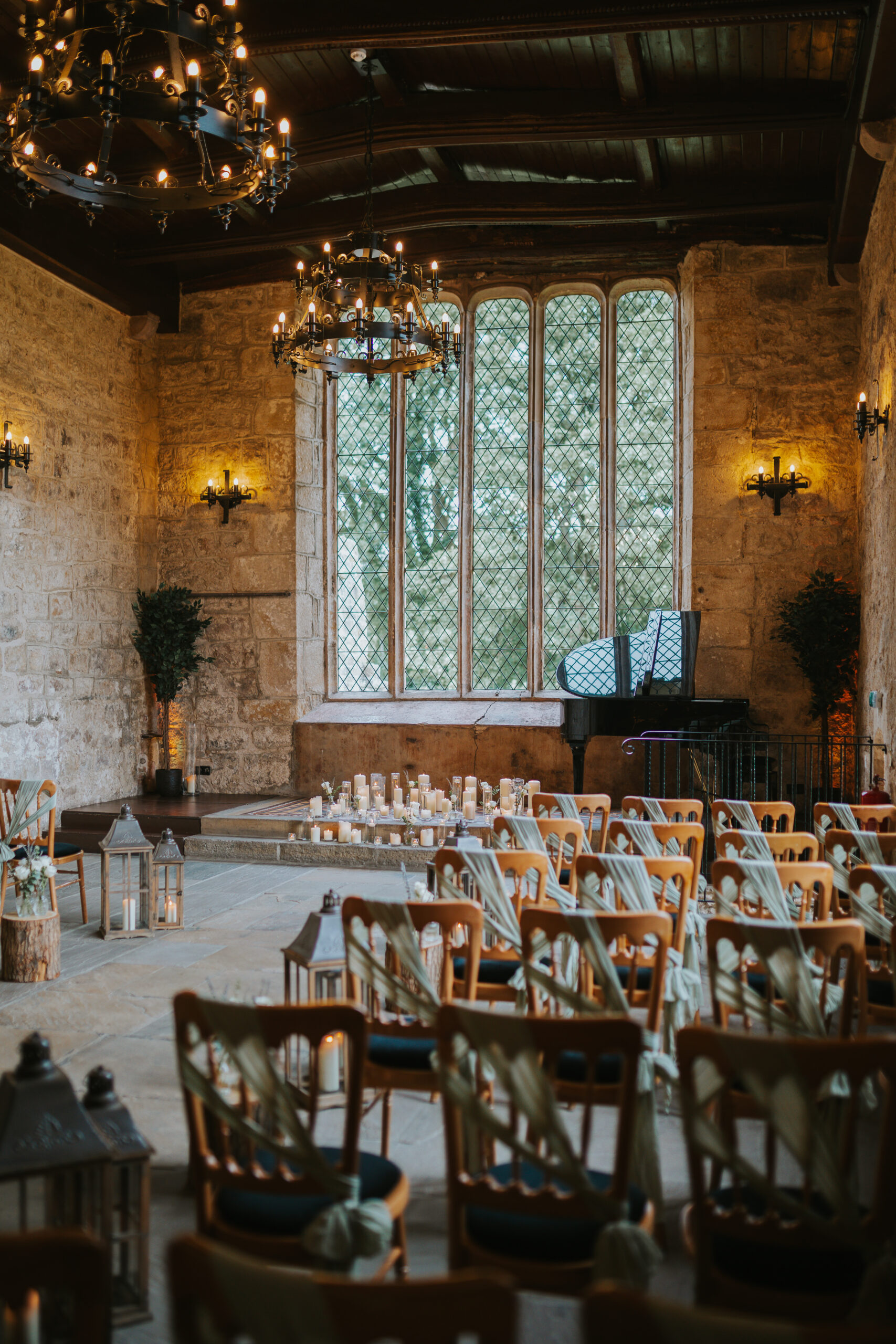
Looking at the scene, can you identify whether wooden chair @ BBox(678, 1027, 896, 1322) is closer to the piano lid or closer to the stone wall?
the stone wall

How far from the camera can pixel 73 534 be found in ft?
29.6

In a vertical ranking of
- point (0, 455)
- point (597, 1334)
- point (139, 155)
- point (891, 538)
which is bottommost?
point (597, 1334)

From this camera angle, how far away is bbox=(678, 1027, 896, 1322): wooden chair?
63.5 inches

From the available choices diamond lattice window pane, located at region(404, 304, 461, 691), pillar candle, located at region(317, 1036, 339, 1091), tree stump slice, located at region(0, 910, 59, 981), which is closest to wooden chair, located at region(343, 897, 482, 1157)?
pillar candle, located at region(317, 1036, 339, 1091)

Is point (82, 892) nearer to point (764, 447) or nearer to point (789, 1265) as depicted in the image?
point (789, 1265)

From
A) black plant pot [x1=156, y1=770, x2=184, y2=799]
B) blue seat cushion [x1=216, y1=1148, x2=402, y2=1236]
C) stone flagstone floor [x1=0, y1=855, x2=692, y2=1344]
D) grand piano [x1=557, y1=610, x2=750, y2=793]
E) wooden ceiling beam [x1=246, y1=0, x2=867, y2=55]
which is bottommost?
stone flagstone floor [x1=0, y1=855, x2=692, y2=1344]

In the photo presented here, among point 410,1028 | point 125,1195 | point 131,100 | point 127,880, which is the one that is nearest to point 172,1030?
point 127,880

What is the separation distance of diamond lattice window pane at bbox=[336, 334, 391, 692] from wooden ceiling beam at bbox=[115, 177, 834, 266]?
5.31 ft

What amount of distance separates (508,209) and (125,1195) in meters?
8.37

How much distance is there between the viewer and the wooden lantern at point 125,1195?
7.19 feet

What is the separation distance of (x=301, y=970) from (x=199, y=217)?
24.3 ft

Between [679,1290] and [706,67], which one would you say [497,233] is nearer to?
[706,67]

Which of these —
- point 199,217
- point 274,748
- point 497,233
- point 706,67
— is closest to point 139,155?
point 199,217

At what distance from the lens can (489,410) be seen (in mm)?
10164
